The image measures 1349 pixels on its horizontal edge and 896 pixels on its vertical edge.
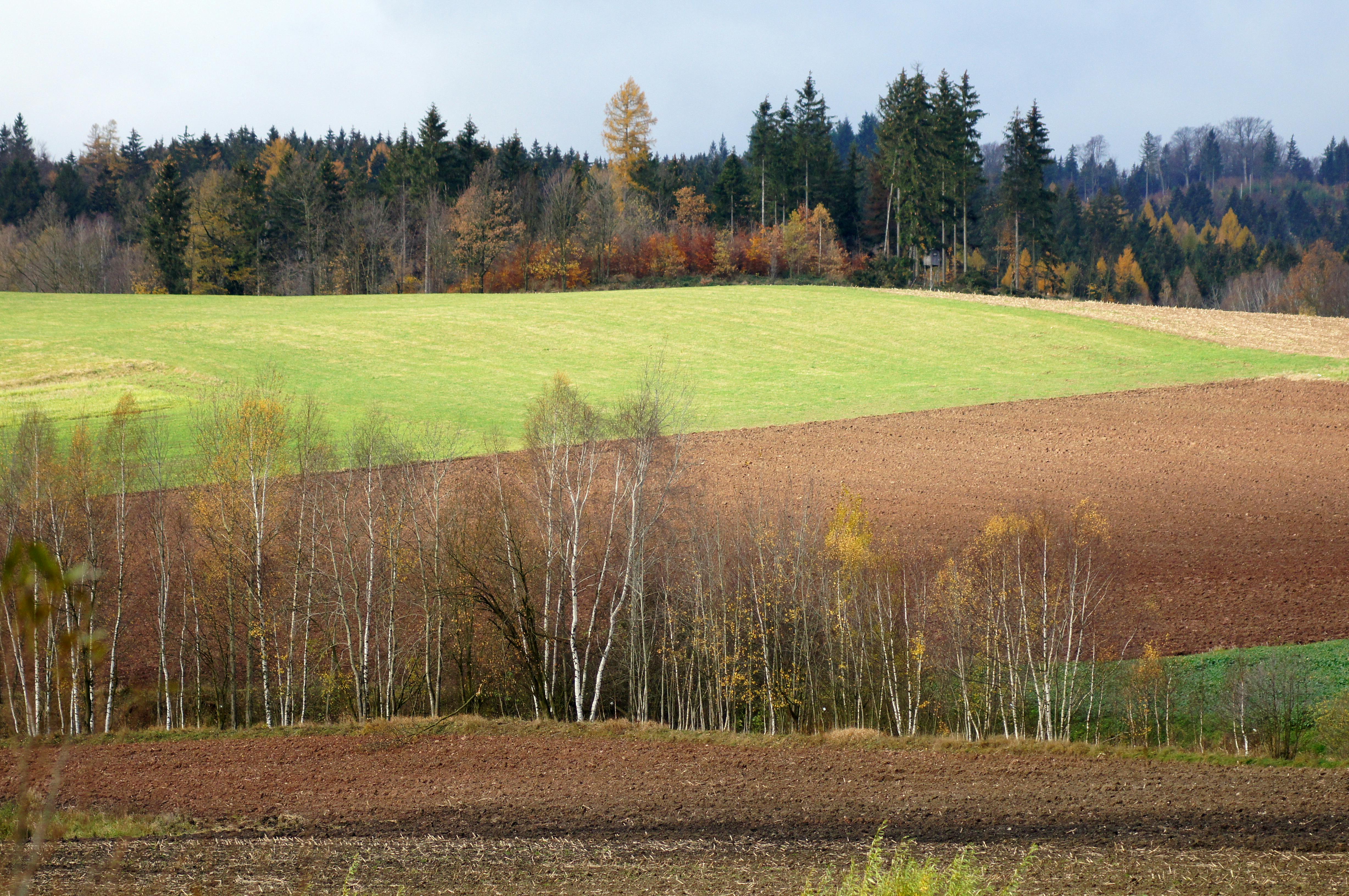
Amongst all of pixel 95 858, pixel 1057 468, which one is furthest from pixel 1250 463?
pixel 95 858

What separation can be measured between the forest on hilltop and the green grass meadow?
15.2 metres

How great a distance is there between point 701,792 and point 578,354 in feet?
131

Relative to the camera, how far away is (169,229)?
8169 cm

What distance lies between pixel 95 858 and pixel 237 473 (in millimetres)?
15977

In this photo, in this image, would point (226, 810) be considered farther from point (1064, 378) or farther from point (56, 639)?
point (1064, 378)

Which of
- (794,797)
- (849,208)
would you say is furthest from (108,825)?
(849,208)

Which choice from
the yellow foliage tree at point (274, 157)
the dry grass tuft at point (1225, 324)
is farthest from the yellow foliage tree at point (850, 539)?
the yellow foliage tree at point (274, 157)

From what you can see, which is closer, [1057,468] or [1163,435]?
[1057,468]

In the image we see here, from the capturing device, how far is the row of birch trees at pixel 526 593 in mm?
25172

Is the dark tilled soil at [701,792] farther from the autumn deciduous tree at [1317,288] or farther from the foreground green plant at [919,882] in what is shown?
the autumn deciduous tree at [1317,288]

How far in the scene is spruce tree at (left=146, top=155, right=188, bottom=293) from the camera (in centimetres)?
8031

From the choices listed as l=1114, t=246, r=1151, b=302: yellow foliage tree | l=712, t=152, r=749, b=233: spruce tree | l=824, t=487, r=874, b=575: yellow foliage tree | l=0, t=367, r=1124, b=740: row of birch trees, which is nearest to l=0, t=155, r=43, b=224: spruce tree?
l=712, t=152, r=749, b=233: spruce tree

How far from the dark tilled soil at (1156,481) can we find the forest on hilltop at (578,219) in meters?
39.3

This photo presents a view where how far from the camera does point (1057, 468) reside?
3688cm
